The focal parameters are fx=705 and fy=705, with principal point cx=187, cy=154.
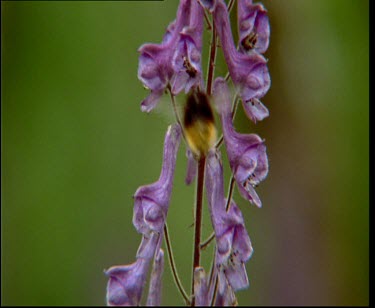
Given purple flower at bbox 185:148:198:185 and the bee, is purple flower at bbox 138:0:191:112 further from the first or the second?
purple flower at bbox 185:148:198:185

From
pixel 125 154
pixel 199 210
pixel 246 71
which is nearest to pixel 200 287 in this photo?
pixel 199 210

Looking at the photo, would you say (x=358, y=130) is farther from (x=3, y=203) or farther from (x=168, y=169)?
(x=168, y=169)

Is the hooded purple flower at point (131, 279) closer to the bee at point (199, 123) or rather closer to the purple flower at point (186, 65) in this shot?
the bee at point (199, 123)

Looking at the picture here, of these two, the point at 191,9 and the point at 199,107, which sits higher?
the point at 191,9

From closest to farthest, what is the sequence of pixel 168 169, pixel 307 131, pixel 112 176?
pixel 168 169 → pixel 112 176 → pixel 307 131

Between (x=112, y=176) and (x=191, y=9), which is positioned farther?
(x=112, y=176)

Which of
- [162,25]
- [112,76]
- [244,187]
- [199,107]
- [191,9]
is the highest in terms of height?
[162,25]

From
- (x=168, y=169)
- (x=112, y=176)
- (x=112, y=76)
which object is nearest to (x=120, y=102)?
(x=112, y=76)

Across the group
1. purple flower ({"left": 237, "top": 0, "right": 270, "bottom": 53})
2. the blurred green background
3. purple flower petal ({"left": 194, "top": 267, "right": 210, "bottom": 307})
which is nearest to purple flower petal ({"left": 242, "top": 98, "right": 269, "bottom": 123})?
purple flower ({"left": 237, "top": 0, "right": 270, "bottom": 53})
